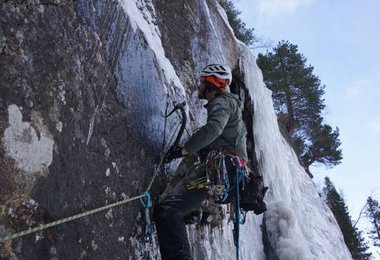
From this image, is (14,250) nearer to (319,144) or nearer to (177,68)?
(177,68)

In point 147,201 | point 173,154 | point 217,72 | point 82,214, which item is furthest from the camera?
point 217,72

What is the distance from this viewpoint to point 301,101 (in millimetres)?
19703

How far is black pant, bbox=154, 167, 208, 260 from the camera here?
10.8ft

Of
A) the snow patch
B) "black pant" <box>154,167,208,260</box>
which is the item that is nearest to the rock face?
the snow patch

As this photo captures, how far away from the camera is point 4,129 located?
7.55 feet

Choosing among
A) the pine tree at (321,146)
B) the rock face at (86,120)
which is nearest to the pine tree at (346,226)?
the pine tree at (321,146)

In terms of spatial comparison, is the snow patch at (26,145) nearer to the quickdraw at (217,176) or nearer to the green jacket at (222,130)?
the green jacket at (222,130)

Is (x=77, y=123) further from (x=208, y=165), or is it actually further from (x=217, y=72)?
(x=217, y=72)

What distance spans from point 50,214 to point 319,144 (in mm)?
18834

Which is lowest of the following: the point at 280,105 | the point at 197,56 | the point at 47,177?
the point at 47,177

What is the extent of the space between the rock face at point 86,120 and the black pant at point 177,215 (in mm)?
152

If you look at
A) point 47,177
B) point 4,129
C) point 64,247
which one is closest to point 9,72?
point 4,129

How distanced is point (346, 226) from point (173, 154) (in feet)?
63.7

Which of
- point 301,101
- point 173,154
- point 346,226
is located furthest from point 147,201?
point 346,226
